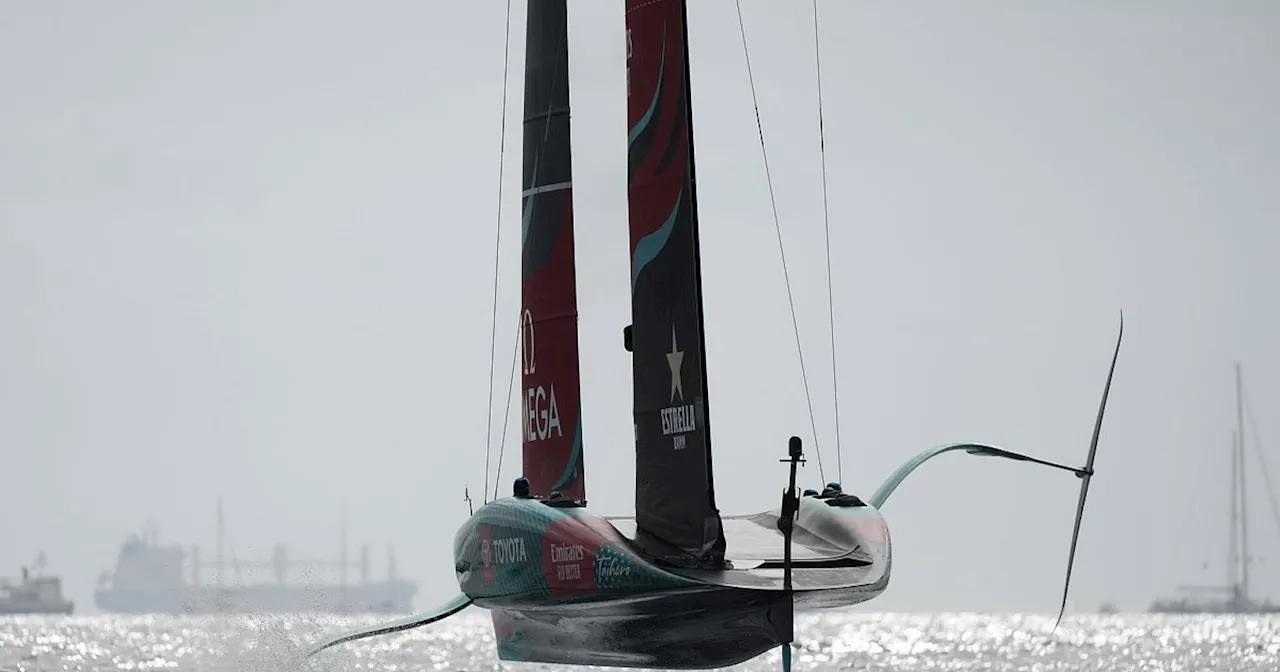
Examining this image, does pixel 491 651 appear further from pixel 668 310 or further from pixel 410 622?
pixel 668 310

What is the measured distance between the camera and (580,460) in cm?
1370

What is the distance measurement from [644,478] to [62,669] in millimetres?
15800

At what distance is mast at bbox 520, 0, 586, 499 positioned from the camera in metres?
13.8

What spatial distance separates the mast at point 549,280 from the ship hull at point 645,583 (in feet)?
5.15

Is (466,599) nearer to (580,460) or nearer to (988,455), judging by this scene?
(580,460)

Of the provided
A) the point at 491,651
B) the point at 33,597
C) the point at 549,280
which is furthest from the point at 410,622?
the point at 33,597

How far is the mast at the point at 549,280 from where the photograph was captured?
13.8m

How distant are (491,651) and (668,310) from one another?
18.3 meters

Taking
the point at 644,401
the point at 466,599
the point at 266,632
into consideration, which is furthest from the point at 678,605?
the point at 266,632

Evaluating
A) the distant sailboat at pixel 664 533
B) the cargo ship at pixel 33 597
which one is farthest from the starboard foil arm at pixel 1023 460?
the cargo ship at pixel 33 597

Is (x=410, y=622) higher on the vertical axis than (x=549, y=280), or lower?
lower

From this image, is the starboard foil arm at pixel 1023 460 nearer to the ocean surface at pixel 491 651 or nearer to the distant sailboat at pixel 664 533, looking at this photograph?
the distant sailboat at pixel 664 533

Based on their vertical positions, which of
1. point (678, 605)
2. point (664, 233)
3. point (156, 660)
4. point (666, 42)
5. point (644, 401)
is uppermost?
point (666, 42)

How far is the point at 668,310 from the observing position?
36.3ft
